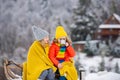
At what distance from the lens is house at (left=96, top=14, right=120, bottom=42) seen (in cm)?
1490

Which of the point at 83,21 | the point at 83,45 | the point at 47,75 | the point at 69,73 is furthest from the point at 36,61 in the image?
the point at 83,21

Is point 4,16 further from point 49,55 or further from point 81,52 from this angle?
point 49,55

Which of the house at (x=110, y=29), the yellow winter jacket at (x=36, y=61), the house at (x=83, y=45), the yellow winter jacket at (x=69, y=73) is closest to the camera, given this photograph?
the yellow winter jacket at (x=36, y=61)

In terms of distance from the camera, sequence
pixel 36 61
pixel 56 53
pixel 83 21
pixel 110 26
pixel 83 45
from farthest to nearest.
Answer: pixel 110 26, pixel 83 21, pixel 83 45, pixel 56 53, pixel 36 61

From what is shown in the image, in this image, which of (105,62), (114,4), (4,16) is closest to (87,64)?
(105,62)

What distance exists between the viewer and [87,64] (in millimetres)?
13273

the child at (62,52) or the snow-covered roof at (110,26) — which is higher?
the child at (62,52)

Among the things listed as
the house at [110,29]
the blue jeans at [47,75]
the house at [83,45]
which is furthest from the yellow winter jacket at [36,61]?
the house at [110,29]

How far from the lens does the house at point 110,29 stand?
48.9 feet

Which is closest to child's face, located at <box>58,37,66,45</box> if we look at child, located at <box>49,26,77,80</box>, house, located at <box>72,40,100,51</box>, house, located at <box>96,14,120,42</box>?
child, located at <box>49,26,77,80</box>

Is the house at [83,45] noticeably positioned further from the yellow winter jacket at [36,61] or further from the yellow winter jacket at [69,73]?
the yellow winter jacket at [36,61]

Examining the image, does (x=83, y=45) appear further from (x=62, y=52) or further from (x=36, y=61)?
(x=36, y=61)

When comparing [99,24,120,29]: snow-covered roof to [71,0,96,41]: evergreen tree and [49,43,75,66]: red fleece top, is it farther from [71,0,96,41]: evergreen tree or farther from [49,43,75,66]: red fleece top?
[49,43,75,66]: red fleece top

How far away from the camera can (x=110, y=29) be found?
50.1 feet
